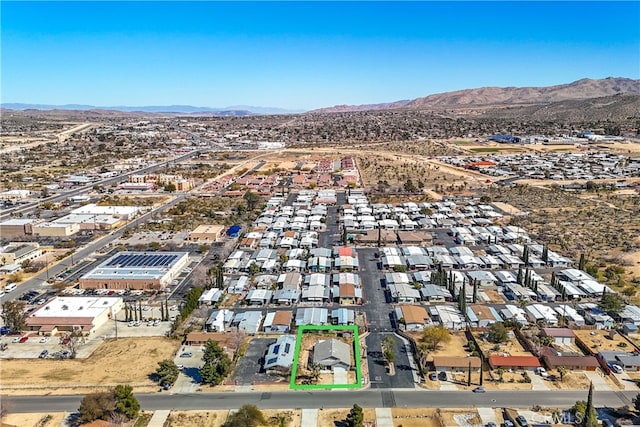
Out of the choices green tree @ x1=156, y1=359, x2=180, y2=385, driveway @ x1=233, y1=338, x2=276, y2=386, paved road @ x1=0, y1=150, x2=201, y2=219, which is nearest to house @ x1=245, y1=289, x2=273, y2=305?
driveway @ x1=233, y1=338, x2=276, y2=386

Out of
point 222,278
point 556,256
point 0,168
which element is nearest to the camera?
point 222,278

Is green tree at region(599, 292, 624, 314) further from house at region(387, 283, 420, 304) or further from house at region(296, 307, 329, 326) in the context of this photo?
house at region(296, 307, 329, 326)

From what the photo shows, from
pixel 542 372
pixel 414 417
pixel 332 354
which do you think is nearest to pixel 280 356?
pixel 332 354

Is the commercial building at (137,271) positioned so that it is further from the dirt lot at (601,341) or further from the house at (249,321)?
the dirt lot at (601,341)

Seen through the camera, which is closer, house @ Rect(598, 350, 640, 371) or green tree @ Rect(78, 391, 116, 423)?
green tree @ Rect(78, 391, 116, 423)

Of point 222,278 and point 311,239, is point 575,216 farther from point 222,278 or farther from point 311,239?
point 222,278

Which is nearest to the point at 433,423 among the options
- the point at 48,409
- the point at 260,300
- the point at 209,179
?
the point at 260,300

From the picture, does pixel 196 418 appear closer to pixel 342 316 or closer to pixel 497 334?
pixel 342 316
